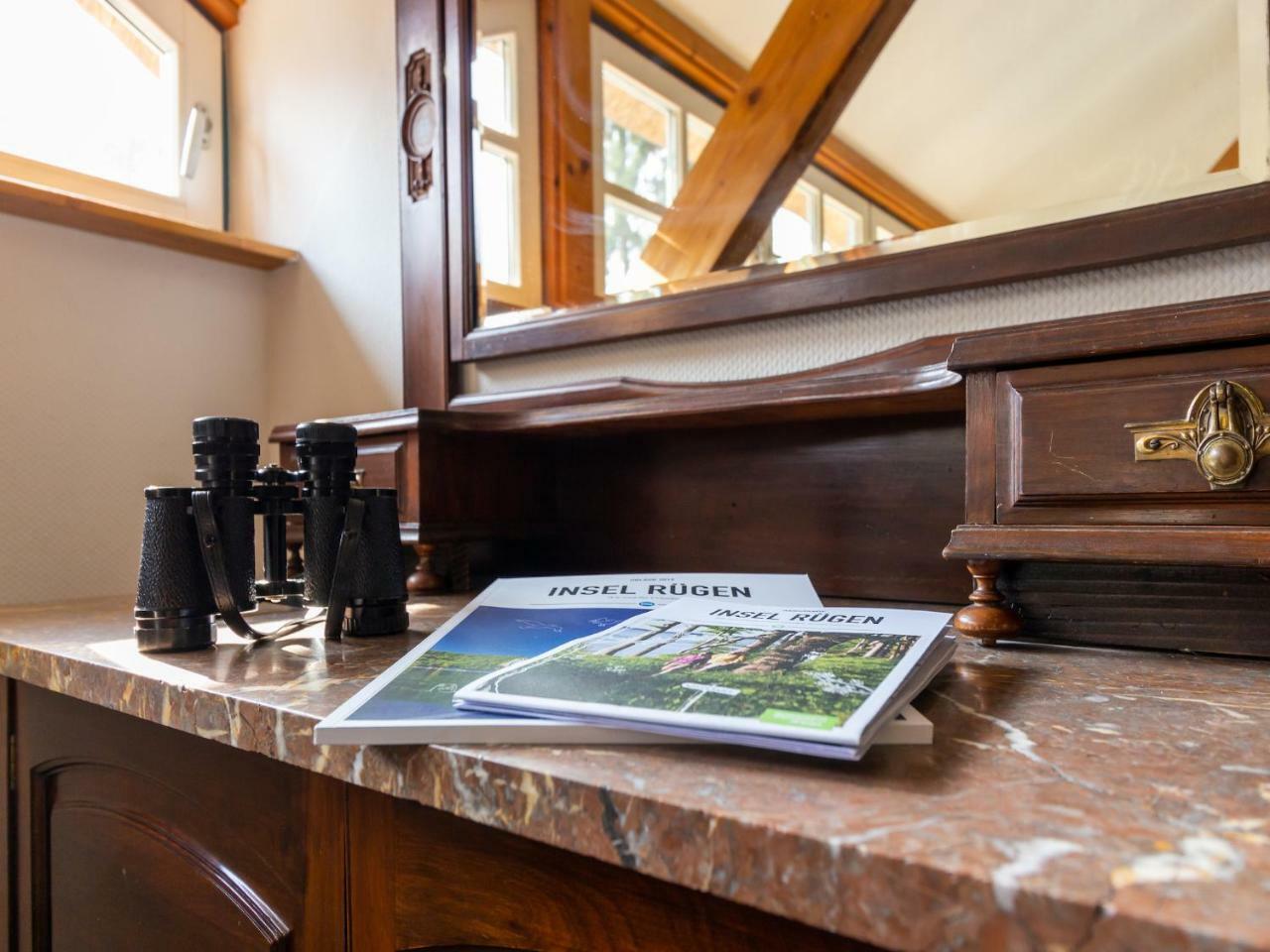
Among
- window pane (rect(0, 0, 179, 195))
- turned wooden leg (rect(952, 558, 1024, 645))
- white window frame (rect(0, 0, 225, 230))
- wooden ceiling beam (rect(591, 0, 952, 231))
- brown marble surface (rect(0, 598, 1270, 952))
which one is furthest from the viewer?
white window frame (rect(0, 0, 225, 230))

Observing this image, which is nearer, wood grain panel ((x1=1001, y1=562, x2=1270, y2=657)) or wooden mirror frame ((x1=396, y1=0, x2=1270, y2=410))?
wood grain panel ((x1=1001, y1=562, x2=1270, y2=657))

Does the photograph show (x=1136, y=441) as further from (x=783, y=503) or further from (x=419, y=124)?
(x=419, y=124)

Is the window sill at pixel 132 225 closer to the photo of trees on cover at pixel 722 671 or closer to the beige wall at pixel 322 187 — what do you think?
the beige wall at pixel 322 187

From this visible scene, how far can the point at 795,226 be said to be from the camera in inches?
34.0

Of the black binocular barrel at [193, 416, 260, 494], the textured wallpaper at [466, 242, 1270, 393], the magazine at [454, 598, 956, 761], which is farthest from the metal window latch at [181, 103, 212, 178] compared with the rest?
the magazine at [454, 598, 956, 761]

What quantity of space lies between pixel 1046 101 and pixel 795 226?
0.25 m

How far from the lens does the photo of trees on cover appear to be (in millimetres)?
340

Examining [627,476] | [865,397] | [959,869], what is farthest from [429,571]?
[959,869]

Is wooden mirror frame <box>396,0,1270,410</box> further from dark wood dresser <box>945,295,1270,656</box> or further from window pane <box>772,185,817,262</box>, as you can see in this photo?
dark wood dresser <box>945,295,1270,656</box>

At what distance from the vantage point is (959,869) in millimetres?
230

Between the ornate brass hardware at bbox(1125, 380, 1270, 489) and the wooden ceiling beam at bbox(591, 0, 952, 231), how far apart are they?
0.34 metres

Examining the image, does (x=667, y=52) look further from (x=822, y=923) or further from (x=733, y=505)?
(x=822, y=923)

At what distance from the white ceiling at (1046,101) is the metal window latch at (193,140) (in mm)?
1105

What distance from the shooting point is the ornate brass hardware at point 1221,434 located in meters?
0.48
